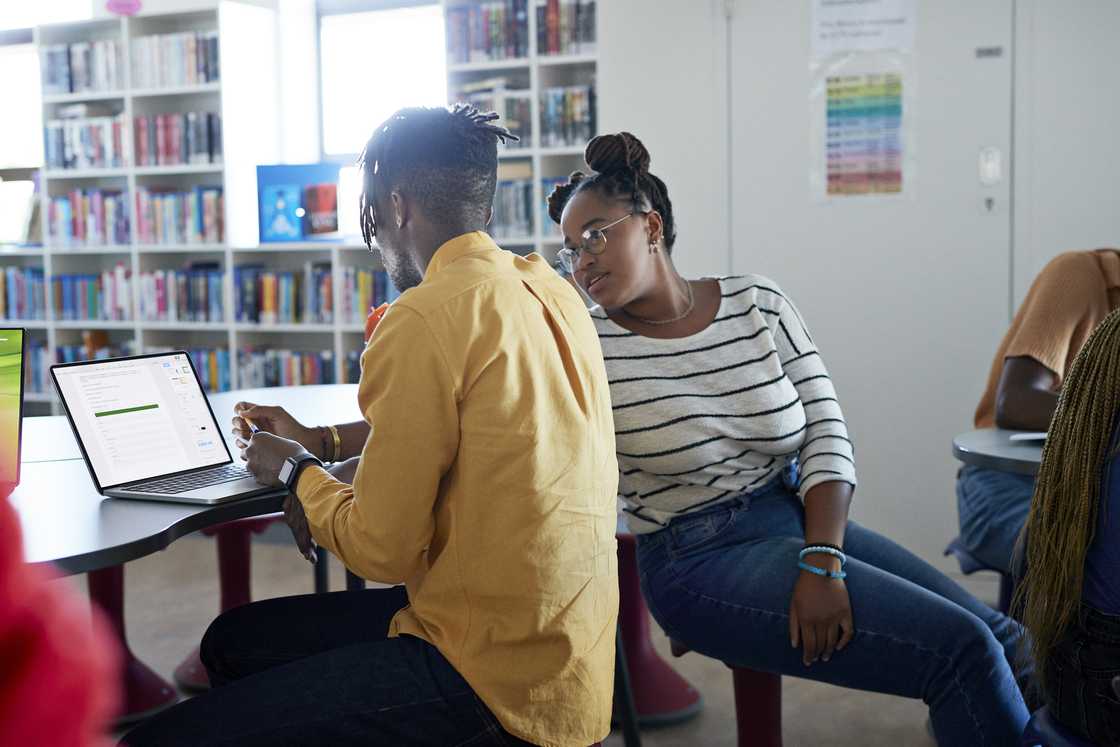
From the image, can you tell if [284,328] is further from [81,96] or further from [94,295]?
[81,96]

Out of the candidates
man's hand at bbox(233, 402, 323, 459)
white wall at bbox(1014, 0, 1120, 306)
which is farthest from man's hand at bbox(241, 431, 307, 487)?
white wall at bbox(1014, 0, 1120, 306)

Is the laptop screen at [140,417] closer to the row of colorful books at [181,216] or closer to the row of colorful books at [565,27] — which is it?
the row of colorful books at [565,27]

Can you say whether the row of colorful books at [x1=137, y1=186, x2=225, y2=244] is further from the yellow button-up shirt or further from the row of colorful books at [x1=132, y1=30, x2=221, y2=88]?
the yellow button-up shirt

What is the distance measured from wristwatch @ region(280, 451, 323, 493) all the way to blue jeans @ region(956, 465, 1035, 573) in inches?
56.0

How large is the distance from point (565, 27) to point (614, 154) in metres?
2.35

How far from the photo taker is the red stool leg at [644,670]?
8.49ft

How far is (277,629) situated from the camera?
1.61m

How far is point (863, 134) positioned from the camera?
3570 mm

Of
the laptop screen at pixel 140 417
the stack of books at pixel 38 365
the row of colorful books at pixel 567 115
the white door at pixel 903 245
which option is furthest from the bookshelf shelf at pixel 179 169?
the laptop screen at pixel 140 417

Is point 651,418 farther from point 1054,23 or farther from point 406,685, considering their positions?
point 1054,23

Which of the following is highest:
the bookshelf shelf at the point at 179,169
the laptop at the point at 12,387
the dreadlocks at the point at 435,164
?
the bookshelf shelf at the point at 179,169

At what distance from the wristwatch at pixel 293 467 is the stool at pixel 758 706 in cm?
94

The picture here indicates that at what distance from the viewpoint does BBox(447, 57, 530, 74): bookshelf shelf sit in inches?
162

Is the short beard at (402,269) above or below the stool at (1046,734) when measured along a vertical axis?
above
